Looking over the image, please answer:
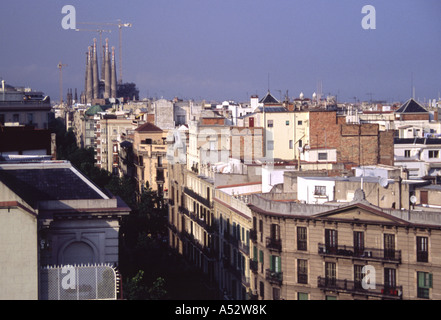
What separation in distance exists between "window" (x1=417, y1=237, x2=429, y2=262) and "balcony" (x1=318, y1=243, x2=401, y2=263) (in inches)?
24.9

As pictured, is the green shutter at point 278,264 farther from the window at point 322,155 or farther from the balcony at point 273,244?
the window at point 322,155

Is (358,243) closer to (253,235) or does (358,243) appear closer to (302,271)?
(302,271)

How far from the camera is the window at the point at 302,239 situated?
26.0m

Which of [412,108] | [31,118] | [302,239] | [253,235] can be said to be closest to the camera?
[302,239]

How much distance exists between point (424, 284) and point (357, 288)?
210cm

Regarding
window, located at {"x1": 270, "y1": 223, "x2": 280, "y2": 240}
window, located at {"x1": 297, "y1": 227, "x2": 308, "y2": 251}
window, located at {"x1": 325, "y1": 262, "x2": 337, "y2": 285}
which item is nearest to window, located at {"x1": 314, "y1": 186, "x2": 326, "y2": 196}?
window, located at {"x1": 270, "y1": 223, "x2": 280, "y2": 240}

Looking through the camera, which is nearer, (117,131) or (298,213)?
(298,213)

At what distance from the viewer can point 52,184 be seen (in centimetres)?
2000

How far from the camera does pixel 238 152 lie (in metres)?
44.0

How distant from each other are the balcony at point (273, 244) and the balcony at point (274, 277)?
860 millimetres

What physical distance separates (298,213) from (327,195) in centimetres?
246

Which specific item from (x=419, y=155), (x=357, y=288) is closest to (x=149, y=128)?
(x=419, y=155)
